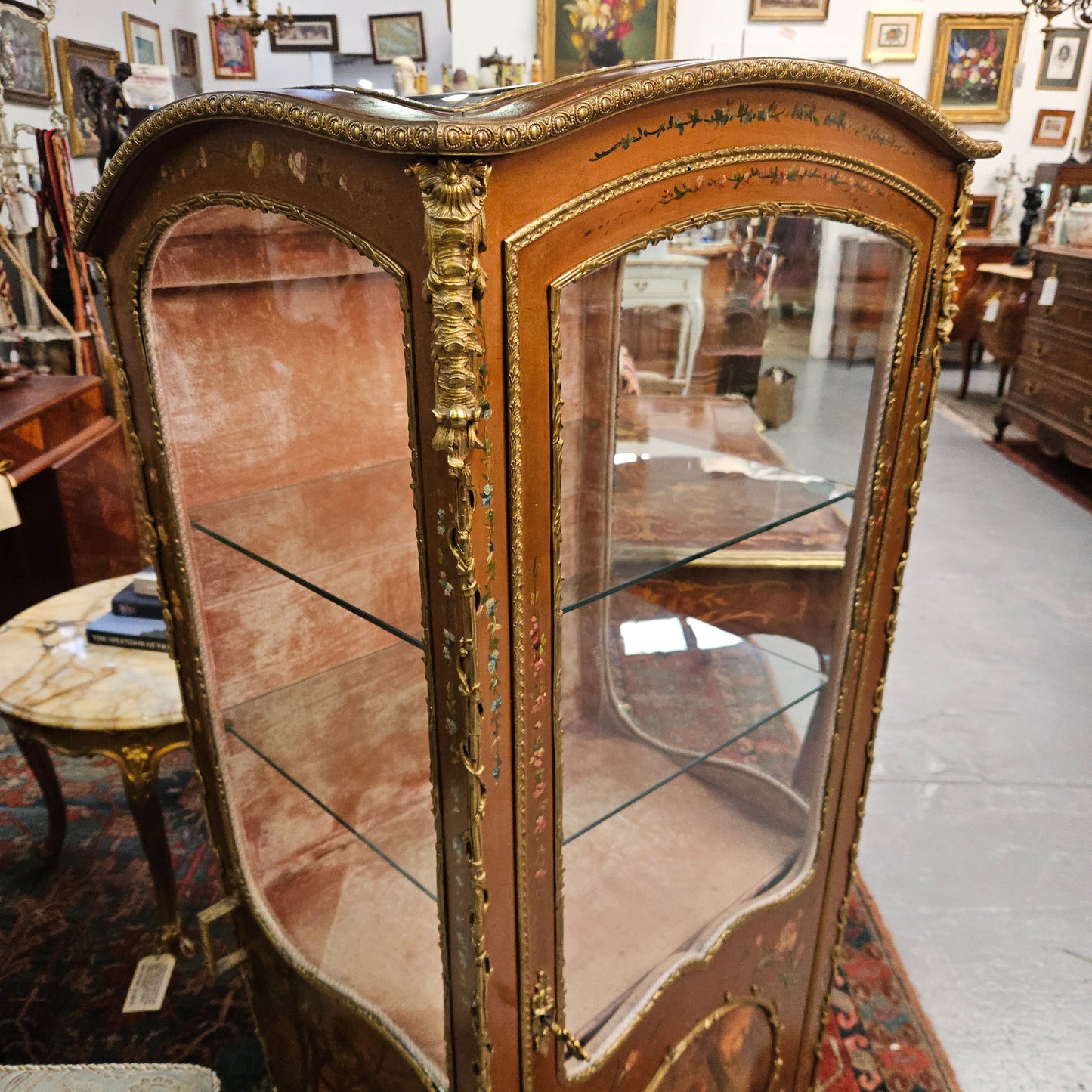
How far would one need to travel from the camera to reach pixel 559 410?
76 centimetres

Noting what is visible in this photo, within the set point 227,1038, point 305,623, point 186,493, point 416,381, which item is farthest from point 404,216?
point 227,1038

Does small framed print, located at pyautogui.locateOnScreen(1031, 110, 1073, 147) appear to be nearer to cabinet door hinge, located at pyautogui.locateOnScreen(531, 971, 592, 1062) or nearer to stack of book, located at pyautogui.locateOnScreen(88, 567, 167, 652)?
stack of book, located at pyautogui.locateOnScreen(88, 567, 167, 652)

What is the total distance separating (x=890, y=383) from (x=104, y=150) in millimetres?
2635

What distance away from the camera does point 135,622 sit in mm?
2025

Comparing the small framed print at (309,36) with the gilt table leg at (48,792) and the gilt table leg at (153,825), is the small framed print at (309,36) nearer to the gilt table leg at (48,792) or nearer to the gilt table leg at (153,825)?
the gilt table leg at (48,792)

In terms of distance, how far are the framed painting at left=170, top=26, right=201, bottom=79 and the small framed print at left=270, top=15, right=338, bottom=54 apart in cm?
93

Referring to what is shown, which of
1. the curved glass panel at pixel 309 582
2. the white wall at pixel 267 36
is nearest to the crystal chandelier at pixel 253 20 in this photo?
the white wall at pixel 267 36

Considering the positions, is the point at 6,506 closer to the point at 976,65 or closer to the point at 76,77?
the point at 76,77

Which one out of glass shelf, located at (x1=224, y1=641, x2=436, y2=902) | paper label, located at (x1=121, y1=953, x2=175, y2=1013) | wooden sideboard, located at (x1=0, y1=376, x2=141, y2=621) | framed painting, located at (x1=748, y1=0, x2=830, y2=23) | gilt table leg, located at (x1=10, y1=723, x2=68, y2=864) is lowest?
paper label, located at (x1=121, y1=953, x2=175, y2=1013)

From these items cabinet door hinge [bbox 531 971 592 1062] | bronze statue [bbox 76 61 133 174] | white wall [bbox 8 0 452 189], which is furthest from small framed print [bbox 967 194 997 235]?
cabinet door hinge [bbox 531 971 592 1062]

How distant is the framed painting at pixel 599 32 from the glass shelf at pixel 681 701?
6036 mm

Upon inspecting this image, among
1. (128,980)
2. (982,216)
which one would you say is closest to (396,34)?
(982,216)

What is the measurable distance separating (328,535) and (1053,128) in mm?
8443

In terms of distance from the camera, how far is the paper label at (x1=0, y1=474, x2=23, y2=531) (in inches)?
98.6
